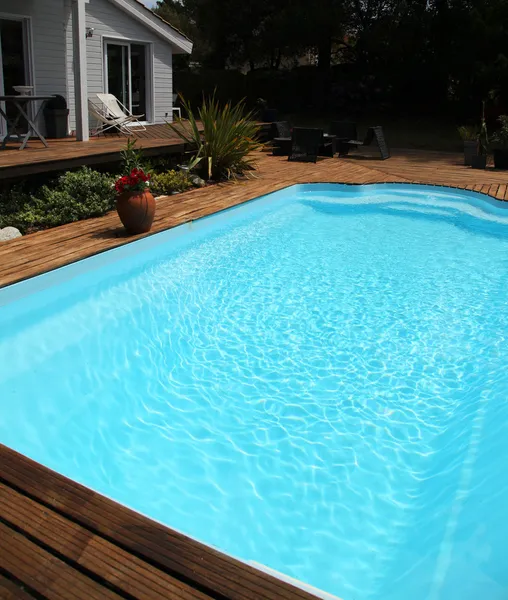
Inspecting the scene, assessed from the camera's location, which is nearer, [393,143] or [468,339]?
[468,339]

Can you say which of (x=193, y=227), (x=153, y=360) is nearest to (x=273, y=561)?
(x=153, y=360)

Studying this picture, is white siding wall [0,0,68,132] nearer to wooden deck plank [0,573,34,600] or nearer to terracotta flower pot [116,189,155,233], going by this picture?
terracotta flower pot [116,189,155,233]

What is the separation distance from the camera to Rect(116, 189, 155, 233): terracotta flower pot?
6.72 m

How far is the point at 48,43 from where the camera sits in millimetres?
11422

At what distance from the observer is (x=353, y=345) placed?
4.88m

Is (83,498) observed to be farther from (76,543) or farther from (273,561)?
(273,561)

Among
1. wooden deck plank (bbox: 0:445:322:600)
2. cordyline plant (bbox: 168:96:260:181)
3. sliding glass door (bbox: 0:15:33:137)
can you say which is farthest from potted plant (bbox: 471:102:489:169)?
wooden deck plank (bbox: 0:445:322:600)

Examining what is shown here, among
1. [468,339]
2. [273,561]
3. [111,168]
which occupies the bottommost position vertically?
[273,561]

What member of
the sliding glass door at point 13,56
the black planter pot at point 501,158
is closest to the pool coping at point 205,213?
the black planter pot at point 501,158

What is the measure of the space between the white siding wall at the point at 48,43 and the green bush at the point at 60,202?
4.24 metres

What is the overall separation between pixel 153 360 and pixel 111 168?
559 centimetres

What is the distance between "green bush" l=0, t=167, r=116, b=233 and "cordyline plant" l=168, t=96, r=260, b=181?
2.33 meters

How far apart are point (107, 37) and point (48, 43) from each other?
181cm

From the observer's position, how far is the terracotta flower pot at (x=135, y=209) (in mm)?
6723
